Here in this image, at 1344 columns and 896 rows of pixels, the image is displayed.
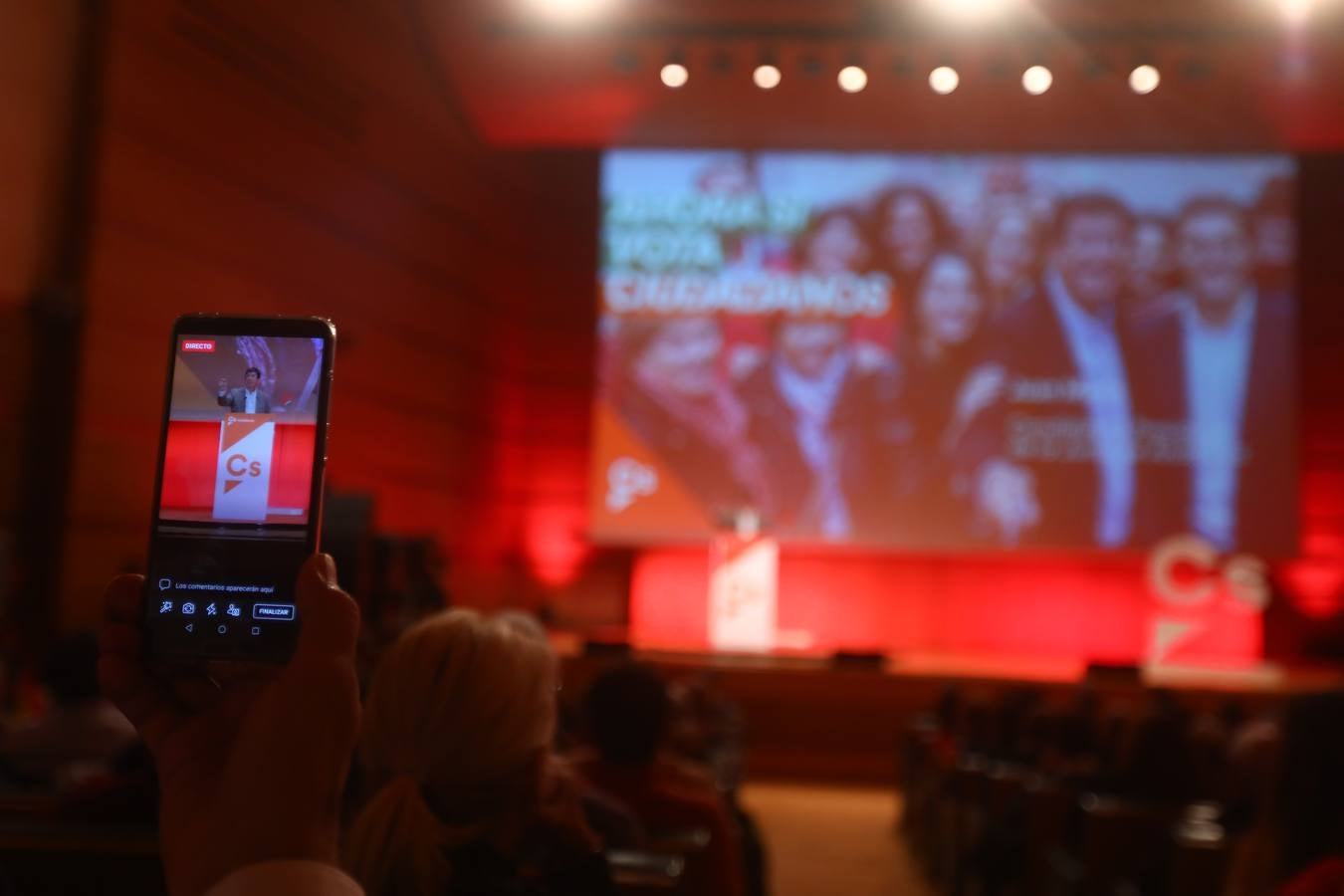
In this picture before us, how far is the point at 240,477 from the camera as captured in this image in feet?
2.71

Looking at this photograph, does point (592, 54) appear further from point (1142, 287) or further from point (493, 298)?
point (1142, 287)

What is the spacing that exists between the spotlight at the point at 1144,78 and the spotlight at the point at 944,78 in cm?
118

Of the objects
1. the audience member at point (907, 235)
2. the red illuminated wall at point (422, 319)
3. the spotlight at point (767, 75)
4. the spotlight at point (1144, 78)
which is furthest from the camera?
the audience member at point (907, 235)

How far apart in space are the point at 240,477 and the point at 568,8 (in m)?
7.81

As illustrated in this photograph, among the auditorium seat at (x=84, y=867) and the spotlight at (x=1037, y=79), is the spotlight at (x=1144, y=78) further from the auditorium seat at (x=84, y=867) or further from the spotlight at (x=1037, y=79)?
the auditorium seat at (x=84, y=867)

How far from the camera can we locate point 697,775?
2424mm

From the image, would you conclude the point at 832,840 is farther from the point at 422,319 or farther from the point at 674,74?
the point at 674,74

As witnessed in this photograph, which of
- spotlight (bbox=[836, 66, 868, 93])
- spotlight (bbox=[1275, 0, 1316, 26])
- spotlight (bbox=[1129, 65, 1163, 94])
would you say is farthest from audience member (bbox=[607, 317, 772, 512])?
spotlight (bbox=[1275, 0, 1316, 26])

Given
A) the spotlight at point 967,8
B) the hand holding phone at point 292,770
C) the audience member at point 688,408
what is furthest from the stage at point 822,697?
the hand holding phone at point 292,770

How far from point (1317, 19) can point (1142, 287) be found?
6.68ft

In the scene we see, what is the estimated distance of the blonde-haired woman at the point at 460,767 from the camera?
1.21 metres

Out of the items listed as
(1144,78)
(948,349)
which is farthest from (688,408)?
(1144,78)

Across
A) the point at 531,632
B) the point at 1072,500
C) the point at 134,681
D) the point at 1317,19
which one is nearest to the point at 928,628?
the point at 1072,500

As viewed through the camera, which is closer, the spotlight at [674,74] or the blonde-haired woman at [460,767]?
the blonde-haired woman at [460,767]
